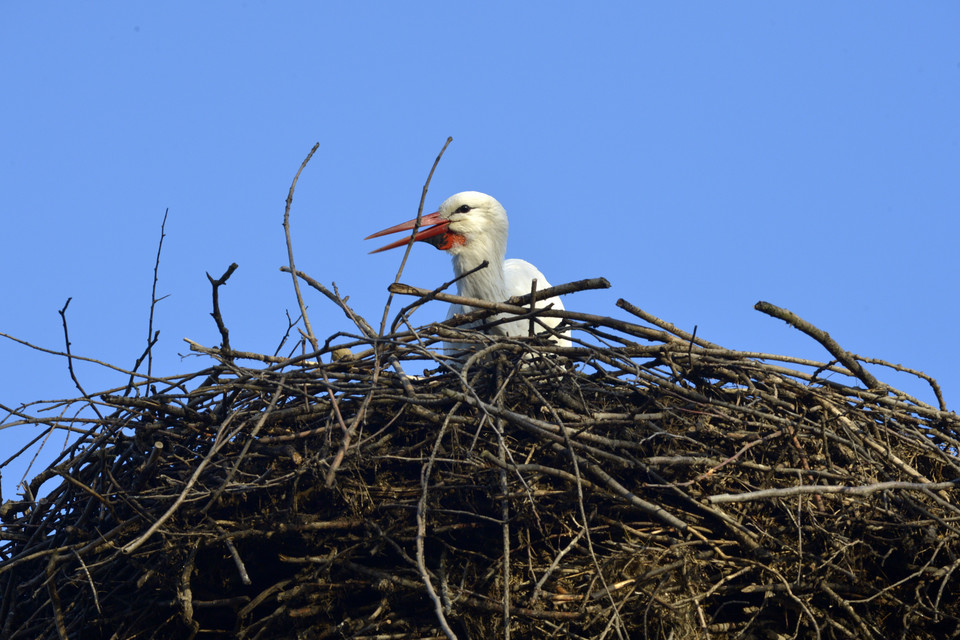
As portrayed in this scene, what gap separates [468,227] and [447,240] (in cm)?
11

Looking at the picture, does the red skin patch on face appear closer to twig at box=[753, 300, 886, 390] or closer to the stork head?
the stork head

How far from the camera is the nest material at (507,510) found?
2035 millimetres

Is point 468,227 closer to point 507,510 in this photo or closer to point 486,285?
point 486,285

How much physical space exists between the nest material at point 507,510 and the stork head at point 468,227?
1.39m

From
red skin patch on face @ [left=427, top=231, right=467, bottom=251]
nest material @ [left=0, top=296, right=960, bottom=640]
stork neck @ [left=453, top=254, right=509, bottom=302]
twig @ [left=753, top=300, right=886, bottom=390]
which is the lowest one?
nest material @ [left=0, top=296, right=960, bottom=640]

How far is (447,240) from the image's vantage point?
3771 millimetres

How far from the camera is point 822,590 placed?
208 cm

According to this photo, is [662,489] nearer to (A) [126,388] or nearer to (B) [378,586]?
(B) [378,586]

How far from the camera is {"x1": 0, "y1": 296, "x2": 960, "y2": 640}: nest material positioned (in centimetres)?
204

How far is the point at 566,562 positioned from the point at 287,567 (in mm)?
715

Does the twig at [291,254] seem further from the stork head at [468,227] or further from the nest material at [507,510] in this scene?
the stork head at [468,227]

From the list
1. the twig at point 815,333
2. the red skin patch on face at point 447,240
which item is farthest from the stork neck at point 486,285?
the twig at point 815,333

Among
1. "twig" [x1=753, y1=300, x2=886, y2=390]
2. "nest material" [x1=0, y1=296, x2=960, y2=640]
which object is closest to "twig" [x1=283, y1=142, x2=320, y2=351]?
"nest material" [x1=0, y1=296, x2=960, y2=640]

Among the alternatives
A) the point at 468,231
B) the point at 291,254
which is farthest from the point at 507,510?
the point at 468,231
